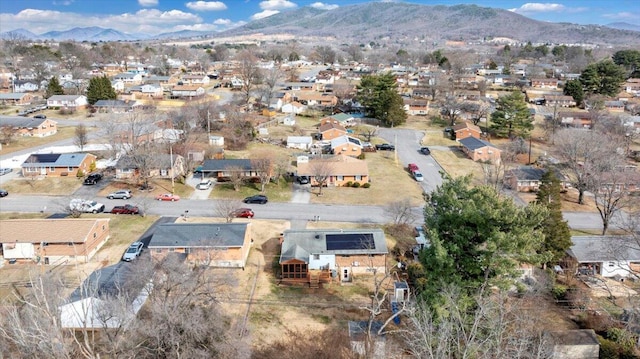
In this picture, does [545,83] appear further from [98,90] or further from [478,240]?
[478,240]

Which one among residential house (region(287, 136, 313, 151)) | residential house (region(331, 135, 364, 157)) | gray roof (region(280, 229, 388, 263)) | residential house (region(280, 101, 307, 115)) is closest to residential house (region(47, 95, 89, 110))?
residential house (region(280, 101, 307, 115))

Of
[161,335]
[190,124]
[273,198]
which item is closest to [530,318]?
[161,335]

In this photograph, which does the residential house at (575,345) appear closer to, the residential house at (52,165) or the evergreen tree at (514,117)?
the residential house at (52,165)

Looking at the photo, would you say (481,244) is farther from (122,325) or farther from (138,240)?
(138,240)

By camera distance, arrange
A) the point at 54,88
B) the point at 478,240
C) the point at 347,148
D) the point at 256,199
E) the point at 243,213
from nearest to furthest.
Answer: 1. the point at 478,240
2. the point at 243,213
3. the point at 256,199
4. the point at 347,148
5. the point at 54,88

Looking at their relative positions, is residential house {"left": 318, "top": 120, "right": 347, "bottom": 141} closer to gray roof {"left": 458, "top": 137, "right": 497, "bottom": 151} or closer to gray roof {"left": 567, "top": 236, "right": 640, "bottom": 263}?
gray roof {"left": 458, "top": 137, "right": 497, "bottom": 151}

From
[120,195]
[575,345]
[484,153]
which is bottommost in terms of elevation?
[575,345]

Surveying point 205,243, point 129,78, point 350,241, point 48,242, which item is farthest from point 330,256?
point 129,78
